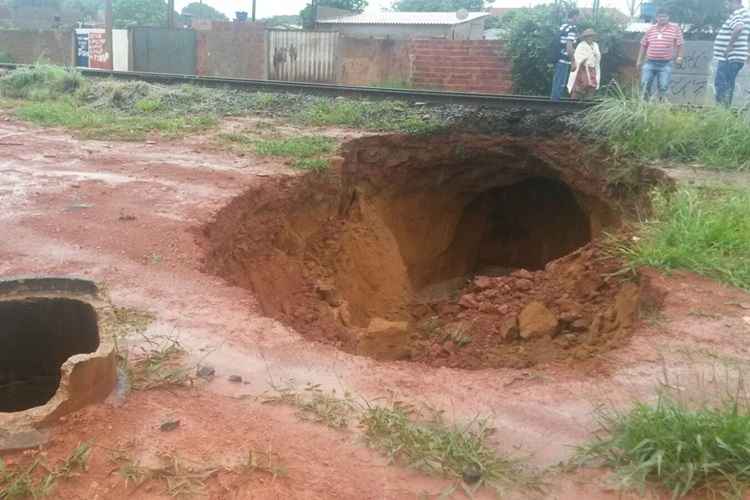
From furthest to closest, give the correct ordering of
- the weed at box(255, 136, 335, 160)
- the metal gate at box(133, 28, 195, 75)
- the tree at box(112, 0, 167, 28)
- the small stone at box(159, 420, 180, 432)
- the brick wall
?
the tree at box(112, 0, 167, 28)
the metal gate at box(133, 28, 195, 75)
the brick wall
the weed at box(255, 136, 335, 160)
the small stone at box(159, 420, 180, 432)

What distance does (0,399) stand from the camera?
4.18 metres

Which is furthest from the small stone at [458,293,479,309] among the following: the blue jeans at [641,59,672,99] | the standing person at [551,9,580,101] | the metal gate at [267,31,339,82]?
the metal gate at [267,31,339,82]

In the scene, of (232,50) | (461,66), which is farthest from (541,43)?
(232,50)

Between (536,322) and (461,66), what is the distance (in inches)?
529

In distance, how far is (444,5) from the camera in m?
50.7

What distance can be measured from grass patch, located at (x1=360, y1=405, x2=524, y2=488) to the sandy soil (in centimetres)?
9

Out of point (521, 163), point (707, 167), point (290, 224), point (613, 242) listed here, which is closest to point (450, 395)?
point (613, 242)

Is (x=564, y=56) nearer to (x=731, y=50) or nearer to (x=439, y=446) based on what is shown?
(x=731, y=50)

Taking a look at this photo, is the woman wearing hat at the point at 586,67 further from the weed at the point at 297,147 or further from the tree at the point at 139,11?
the tree at the point at 139,11

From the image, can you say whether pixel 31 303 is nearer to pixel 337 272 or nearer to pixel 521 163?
pixel 337 272

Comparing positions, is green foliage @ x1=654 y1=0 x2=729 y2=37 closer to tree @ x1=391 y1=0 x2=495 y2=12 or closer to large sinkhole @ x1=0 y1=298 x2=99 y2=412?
large sinkhole @ x1=0 y1=298 x2=99 y2=412

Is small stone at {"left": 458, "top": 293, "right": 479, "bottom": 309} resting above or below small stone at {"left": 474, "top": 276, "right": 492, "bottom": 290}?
below

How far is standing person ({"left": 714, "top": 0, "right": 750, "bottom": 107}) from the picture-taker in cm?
1045

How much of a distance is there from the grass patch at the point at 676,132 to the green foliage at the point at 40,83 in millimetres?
11082
